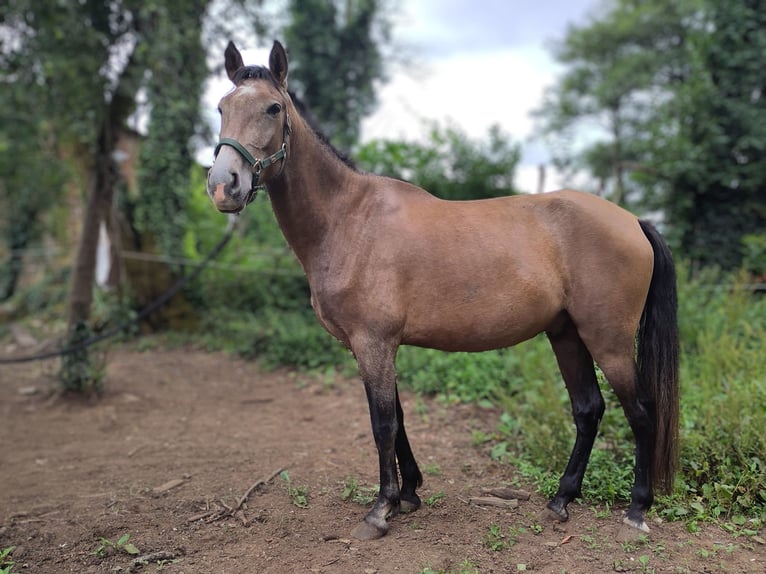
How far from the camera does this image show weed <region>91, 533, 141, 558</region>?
273 centimetres

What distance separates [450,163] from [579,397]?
21.9 ft

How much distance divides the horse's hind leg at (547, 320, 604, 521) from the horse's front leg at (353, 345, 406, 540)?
0.95 m

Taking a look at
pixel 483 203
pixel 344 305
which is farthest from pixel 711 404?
pixel 344 305

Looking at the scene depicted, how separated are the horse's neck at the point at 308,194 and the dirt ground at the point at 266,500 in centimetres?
146

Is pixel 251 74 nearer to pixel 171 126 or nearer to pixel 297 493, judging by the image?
pixel 297 493

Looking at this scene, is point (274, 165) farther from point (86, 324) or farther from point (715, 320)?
point (715, 320)

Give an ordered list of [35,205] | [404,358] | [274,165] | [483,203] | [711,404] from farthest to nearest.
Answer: [35,205]
[404,358]
[711,404]
[483,203]
[274,165]

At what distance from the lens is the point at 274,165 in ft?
8.56

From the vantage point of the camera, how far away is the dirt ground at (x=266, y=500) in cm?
260

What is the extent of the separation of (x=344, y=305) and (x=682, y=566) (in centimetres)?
194

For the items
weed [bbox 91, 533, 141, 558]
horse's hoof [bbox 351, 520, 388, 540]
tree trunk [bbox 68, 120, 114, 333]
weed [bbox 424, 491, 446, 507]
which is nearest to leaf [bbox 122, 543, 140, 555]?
weed [bbox 91, 533, 141, 558]

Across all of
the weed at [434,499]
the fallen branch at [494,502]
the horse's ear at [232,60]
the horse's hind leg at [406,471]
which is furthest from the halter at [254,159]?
the fallen branch at [494,502]

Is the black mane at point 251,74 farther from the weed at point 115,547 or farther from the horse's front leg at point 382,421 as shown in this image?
the weed at point 115,547

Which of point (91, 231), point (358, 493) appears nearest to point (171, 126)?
point (91, 231)
